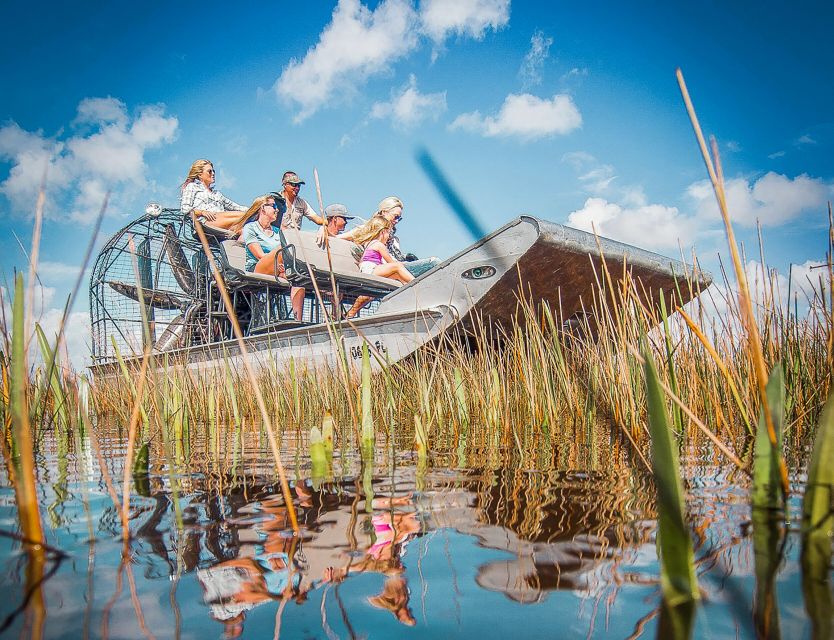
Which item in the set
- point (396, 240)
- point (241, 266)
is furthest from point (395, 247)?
point (241, 266)

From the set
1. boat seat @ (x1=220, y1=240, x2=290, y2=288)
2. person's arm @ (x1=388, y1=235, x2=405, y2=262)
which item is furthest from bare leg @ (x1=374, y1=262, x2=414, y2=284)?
person's arm @ (x1=388, y1=235, x2=405, y2=262)

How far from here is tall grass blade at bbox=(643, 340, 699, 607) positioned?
0.40m

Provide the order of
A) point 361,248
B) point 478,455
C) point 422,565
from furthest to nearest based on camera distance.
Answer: point 361,248 → point 478,455 → point 422,565

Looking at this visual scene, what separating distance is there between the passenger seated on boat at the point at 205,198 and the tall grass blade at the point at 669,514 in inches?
286

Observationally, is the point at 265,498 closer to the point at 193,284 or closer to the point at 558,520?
the point at 558,520

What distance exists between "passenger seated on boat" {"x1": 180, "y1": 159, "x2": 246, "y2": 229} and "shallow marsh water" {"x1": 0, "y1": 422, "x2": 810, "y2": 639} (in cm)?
651

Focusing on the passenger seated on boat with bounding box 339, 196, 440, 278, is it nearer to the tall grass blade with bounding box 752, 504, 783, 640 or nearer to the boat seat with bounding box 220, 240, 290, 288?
the boat seat with bounding box 220, 240, 290, 288

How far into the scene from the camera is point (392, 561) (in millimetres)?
589

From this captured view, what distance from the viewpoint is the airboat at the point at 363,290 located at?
3701 mm

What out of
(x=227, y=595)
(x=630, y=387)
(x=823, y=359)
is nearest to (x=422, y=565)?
(x=227, y=595)

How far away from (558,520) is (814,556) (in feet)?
0.99

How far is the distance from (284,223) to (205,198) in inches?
47.7

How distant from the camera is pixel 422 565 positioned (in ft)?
1.90

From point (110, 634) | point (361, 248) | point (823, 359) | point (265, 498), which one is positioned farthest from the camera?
point (361, 248)
